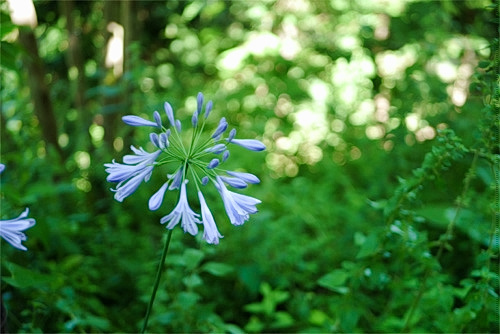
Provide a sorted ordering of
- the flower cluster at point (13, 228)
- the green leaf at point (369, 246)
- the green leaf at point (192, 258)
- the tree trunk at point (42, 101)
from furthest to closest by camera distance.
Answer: the tree trunk at point (42, 101)
the green leaf at point (192, 258)
the green leaf at point (369, 246)
the flower cluster at point (13, 228)

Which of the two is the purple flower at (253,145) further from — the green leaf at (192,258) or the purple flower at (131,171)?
the green leaf at (192,258)

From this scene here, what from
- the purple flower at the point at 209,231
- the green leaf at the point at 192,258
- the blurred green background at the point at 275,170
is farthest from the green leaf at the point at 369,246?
the purple flower at the point at 209,231

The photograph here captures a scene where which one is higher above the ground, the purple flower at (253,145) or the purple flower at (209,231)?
the purple flower at (253,145)

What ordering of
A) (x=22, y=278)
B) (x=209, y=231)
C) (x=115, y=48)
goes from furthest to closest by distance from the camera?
(x=115, y=48) < (x=22, y=278) < (x=209, y=231)

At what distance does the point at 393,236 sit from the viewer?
4.34 feet

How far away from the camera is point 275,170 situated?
10.4ft

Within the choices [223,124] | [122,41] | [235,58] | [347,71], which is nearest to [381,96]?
[347,71]

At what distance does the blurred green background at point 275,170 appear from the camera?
140cm

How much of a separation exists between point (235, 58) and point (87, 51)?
1.29 metres

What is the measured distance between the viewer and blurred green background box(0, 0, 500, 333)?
140 centimetres

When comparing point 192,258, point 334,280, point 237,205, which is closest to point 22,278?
point 192,258

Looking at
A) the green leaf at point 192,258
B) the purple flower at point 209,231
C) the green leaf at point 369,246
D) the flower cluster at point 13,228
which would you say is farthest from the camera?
the green leaf at point 192,258

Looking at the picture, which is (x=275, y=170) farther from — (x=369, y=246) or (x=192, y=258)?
(x=369, y=246)

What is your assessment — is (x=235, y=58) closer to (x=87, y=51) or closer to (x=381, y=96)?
(x=381, y=96)
